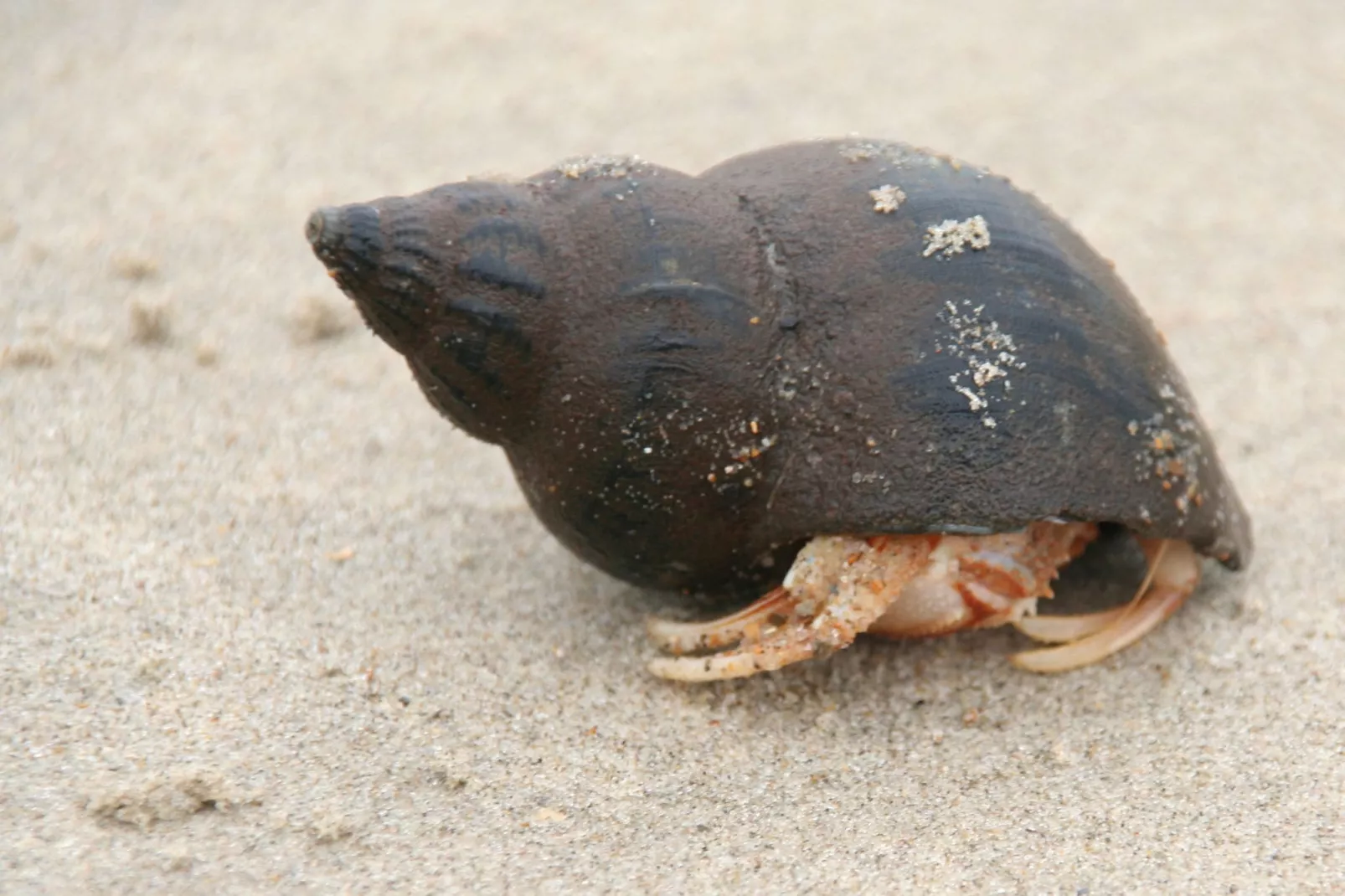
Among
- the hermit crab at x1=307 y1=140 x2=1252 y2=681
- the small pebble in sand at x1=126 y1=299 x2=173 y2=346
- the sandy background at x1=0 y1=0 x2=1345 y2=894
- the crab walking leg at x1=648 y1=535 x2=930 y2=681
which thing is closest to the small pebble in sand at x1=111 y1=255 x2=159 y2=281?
the sandy background at x1=0 y1=0 x2=1345 y2=894

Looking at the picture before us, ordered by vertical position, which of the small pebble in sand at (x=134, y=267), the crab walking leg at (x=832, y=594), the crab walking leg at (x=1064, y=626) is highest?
the crab walking leg at (x=832, y=594)

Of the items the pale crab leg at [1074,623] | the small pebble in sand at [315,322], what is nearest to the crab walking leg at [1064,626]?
the pale crab leg at [1074,623]

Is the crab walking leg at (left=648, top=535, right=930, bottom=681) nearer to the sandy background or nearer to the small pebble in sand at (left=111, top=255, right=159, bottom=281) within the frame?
the sandy background

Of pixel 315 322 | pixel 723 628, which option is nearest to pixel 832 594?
pixel 723 628

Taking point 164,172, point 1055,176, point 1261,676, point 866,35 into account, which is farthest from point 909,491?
point 866,35

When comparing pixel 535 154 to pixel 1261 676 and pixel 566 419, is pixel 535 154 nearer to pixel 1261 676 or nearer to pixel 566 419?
pixel 566 419

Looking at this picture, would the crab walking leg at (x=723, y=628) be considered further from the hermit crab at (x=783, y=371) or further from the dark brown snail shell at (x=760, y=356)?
the dark brown snail shell at (x=760, y=356)
